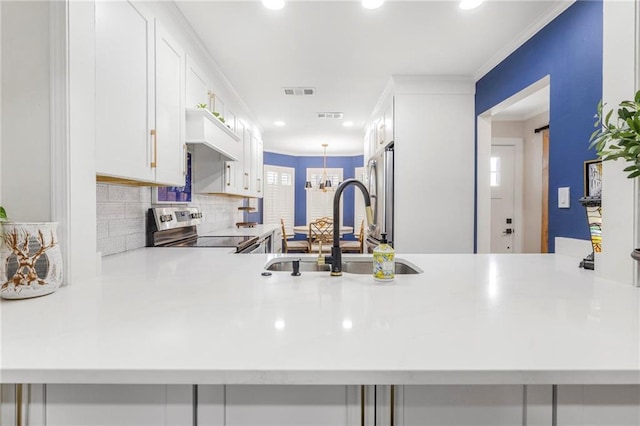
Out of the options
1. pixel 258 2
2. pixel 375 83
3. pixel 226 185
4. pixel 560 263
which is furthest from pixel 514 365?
pixel 375 83

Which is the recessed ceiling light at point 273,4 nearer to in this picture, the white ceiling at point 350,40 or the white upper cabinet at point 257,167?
the white ceiling at point 350,40

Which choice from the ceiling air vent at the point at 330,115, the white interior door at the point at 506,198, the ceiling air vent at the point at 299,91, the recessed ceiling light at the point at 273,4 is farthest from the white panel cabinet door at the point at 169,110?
the white interior door at the point at 506,198

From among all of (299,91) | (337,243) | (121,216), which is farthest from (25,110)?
(299,91)

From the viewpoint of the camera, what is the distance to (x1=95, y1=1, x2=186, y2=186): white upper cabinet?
128cm

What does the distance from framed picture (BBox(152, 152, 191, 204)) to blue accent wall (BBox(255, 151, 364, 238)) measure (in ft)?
14.7

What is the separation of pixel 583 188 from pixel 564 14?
3.73 ft

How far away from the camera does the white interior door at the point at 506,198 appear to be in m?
4.34

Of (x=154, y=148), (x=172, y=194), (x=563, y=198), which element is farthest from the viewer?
(x=172, y=194)

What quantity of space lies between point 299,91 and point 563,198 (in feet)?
8.75

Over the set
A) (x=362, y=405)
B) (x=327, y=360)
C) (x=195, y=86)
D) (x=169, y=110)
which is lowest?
(x=362, y=405)

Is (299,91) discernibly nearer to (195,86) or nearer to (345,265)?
(195,86)

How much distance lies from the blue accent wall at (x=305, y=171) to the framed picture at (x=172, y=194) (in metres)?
4.47

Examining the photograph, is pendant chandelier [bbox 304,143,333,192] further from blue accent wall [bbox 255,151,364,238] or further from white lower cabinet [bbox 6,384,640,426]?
white lower cabinet [bbox 6,384,640,426]

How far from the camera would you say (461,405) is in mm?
595
